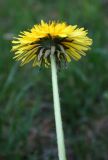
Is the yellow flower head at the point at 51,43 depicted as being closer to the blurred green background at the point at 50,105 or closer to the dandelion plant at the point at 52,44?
the dandelion plant at the point at 52,44

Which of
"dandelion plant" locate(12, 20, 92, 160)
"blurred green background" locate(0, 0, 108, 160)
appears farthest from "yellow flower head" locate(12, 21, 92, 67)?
"blurred green background" locate(0, 0, 108, 160)

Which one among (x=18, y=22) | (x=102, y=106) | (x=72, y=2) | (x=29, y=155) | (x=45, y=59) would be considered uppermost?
(x=72, y=2)

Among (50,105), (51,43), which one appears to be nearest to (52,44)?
(51,43)

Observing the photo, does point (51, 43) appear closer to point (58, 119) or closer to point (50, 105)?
point (58, 119)

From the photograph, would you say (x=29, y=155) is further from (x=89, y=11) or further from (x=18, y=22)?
(x=89, y=11)

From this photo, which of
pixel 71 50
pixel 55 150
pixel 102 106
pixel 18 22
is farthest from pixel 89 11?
pixel 71 50

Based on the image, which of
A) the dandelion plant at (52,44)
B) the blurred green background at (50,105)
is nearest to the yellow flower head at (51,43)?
the dandelion plant at (52,44)
